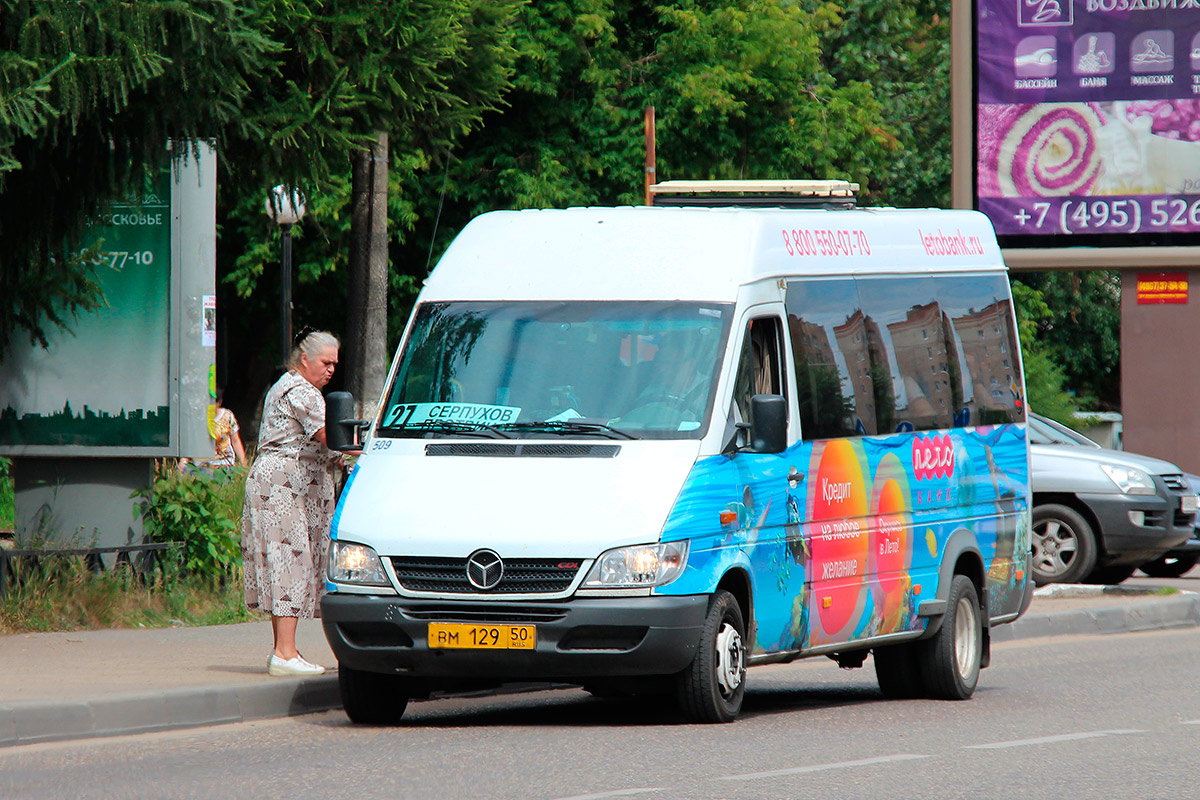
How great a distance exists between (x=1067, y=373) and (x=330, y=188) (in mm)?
40661

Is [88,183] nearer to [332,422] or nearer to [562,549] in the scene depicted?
[332,422]

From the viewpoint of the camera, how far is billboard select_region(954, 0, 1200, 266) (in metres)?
24.0

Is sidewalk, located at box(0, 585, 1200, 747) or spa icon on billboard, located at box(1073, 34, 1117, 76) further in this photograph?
spa icon on billboard, located at box(1073, 34, 1117, 76)

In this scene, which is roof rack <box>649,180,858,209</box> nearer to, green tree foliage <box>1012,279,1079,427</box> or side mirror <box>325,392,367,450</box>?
side mirror <box>325,392,367,450</box>

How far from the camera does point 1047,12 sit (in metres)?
24.0

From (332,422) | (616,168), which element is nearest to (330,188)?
(332,422)

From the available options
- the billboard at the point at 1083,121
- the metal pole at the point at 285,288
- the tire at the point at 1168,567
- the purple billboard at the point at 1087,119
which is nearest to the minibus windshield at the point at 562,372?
the metal pole at the point at 285,288

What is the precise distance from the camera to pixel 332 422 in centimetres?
1081

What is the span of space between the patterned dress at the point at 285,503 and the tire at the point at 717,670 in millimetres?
2349

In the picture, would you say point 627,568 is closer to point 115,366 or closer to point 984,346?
point 984,346

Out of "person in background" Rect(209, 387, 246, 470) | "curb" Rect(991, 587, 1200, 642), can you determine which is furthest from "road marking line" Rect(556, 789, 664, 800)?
"person in background" Rect(209, 387, 246, 470)

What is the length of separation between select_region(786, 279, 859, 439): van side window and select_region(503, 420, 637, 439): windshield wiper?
1.24 meters

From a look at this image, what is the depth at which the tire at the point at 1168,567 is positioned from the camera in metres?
22.2

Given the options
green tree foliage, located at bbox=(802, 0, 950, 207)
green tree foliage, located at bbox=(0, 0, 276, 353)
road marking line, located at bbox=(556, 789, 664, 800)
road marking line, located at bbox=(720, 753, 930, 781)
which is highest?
green tree foliage, located at bbox=(802, 0, 950, 207)
